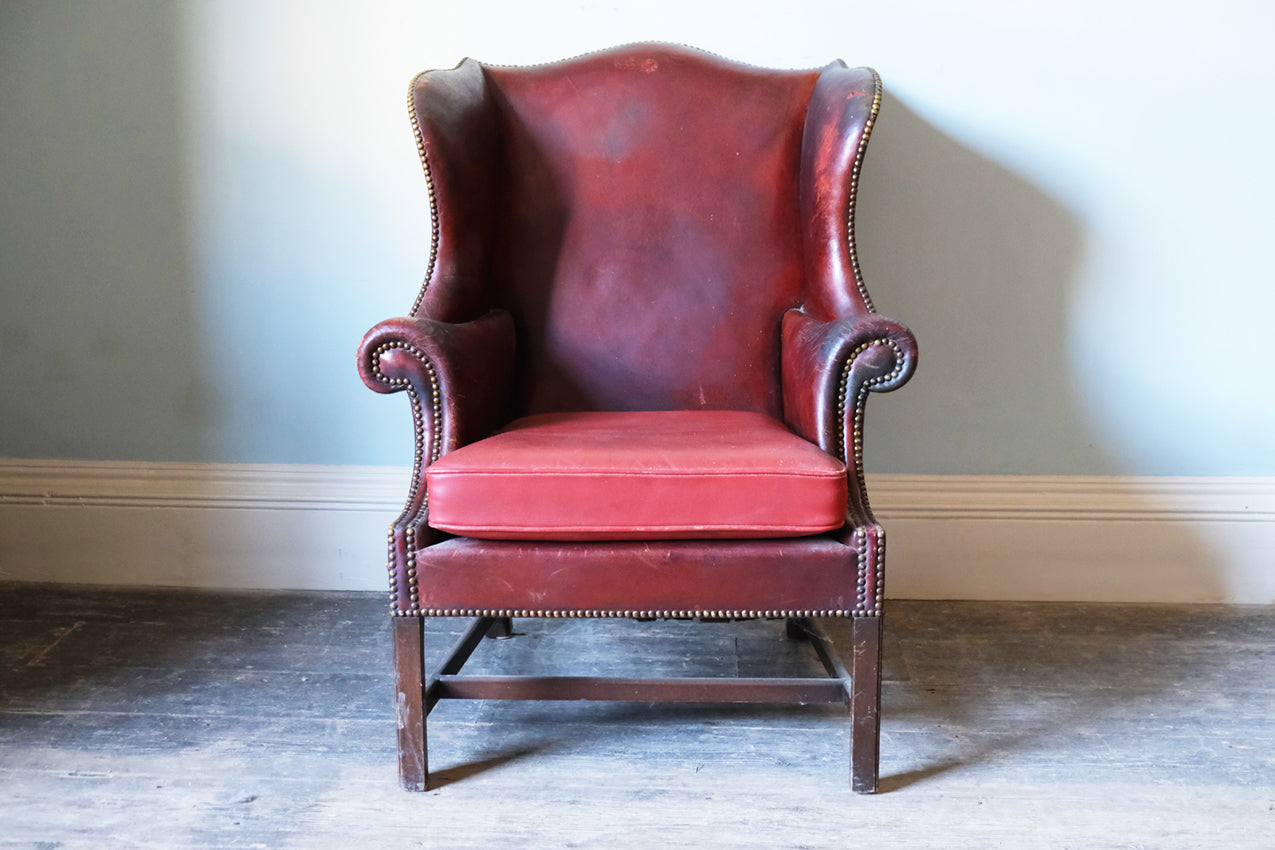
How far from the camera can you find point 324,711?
164cm

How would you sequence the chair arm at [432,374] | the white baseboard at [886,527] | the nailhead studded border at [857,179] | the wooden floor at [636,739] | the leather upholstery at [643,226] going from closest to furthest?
1. the wooden floor at [636,739]
2. the chair arm at [432,374]
3. the nailhead studded border at [857,179]
4. the leather upholstery at [643,226]
5. the white baseboard at [886,527]

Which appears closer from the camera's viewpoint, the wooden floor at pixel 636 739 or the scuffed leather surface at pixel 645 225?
the wooden floor at pixel 636 739

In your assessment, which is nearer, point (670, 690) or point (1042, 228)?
point (670, 690)

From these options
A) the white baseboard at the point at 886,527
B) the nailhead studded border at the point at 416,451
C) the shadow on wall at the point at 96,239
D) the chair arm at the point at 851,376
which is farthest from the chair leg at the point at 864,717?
the shadow on wall at the point at 96,239

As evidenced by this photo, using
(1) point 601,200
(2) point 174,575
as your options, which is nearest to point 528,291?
(1) point 601,200

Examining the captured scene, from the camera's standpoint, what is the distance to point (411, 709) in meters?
1.39

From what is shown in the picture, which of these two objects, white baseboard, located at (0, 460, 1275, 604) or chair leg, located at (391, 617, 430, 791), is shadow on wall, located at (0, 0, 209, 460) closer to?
white baseboard, located at (0, 460, 1275, 604)

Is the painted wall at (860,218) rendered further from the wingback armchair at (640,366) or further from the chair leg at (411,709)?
the chair leg at (411,709)

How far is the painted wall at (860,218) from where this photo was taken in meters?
2.02

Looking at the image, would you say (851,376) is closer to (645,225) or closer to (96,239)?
(645,225)

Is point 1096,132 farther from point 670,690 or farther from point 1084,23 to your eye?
point 670,690

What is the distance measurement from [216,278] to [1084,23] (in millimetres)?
1954

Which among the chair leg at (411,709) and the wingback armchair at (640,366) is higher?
the wingback armchair at (640,366)

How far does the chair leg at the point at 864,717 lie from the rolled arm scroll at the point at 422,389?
64 cm
